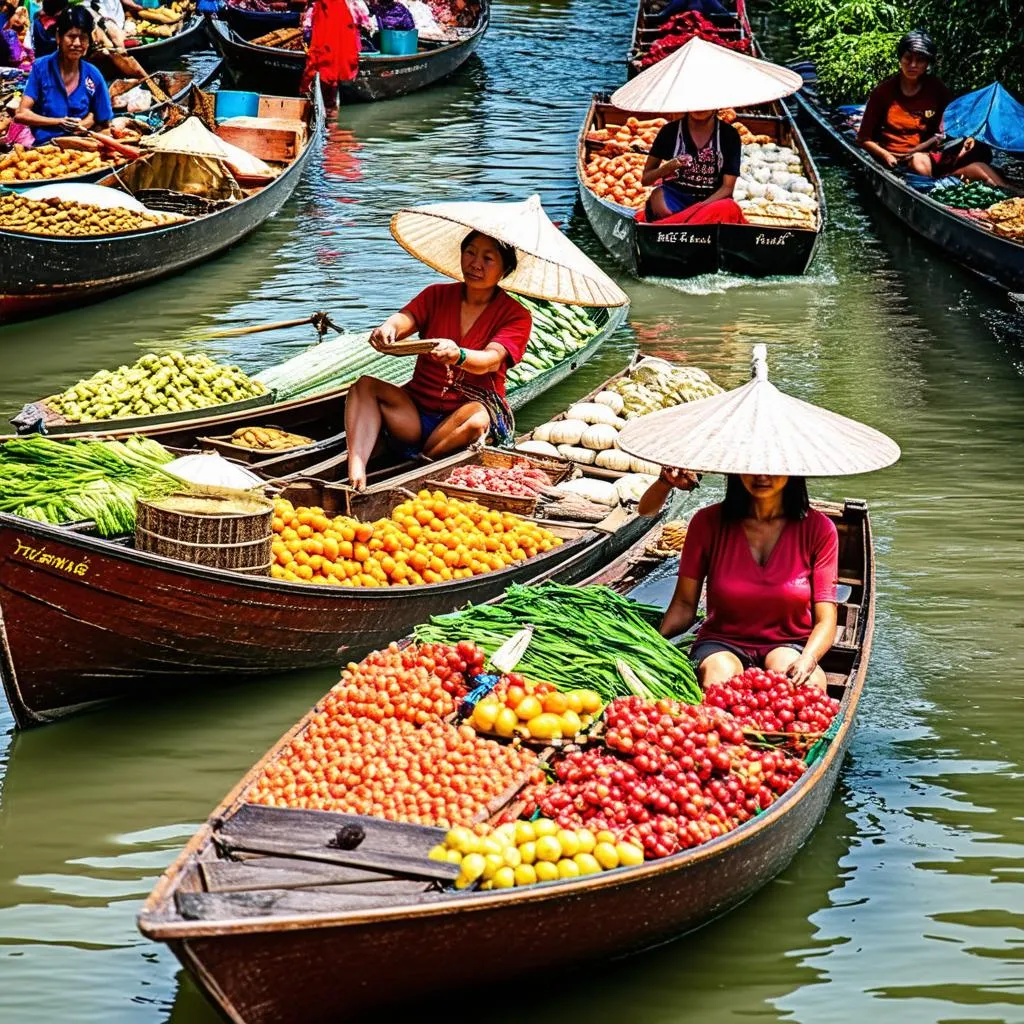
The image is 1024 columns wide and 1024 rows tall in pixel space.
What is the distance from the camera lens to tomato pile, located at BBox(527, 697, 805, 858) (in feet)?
15.2

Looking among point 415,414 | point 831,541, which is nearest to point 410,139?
point 415,414

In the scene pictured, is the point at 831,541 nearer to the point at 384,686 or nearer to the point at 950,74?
the point at 384,686

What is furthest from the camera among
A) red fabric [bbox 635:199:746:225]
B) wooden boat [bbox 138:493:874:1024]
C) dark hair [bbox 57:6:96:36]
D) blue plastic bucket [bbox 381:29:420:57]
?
blue plastic bucket [bbox 381:29:420:57]

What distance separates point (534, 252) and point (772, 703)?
277 cm

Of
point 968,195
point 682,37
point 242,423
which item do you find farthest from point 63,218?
point 682,37

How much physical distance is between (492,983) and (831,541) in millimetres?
2106

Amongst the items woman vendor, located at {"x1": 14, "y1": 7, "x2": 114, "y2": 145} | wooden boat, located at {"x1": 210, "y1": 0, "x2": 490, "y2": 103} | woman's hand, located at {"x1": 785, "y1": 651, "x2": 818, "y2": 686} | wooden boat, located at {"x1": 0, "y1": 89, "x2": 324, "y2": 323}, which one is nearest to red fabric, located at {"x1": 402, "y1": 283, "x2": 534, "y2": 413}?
woman's hand, located at {"x1": 785, "y1": 651, "x2": 818, "y2": 686}

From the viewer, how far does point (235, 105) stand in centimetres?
1555

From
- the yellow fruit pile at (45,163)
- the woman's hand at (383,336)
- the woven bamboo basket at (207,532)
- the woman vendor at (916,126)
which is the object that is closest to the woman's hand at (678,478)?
the woven bamboo basket at (207,532)

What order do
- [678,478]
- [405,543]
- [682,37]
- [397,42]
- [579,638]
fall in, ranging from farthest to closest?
[397,42]
[682,37]
[405,543]
[678,478]
[579,638]

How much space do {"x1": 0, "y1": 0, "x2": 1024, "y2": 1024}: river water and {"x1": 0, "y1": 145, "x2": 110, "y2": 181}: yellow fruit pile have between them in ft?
3.56

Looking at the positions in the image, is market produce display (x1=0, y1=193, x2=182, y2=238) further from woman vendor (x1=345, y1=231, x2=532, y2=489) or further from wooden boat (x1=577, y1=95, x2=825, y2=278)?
woman vendor (x1=345, y1=231, x2=532, y2=489)

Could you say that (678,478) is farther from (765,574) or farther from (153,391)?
(153,391)

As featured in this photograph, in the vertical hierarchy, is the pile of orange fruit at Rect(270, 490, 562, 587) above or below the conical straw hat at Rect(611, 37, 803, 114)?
below
